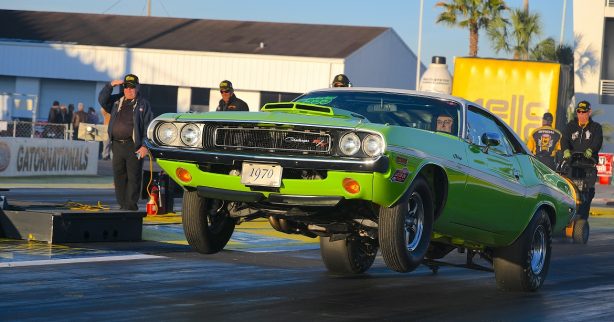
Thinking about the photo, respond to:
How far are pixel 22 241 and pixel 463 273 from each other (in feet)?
14.0

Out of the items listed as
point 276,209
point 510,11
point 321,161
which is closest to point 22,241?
point 276,209

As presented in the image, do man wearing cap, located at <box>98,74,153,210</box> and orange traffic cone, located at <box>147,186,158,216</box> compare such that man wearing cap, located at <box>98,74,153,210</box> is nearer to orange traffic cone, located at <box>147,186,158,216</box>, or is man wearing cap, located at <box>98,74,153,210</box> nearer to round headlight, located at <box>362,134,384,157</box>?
orange traffic cone, located at <box>147,186,158,216</box>

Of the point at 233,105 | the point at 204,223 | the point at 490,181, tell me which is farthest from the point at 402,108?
the point at 233,105

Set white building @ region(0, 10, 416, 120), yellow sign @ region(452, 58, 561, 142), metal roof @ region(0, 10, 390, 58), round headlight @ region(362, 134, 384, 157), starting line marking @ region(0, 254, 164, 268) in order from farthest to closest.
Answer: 1. metal roof @ region(0, 10, 390, 58)
2. white building @ region(0, 10, 416, 120)
3. yellow sign @ region(452, 58, 561, 142)
4. starting line marking @ region(0, 254, 164, 268)
5. round headlight @ region(362, 134, 384, 157)

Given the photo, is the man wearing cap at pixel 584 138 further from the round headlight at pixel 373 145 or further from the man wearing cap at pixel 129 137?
the round headlight at pixel 373 145

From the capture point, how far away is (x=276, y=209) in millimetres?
8531

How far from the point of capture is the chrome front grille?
8.05 metres

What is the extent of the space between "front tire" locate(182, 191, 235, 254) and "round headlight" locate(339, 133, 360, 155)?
138cm

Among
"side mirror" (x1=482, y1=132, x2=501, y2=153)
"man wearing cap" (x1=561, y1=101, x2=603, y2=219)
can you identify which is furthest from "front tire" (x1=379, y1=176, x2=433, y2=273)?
"man wearing cap" (x1=561, y1=101, x2=603, y2=219)

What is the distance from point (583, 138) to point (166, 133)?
961 centimetres

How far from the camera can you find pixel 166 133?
8.64m

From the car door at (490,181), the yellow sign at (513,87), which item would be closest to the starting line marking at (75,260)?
the car door at (490,181)

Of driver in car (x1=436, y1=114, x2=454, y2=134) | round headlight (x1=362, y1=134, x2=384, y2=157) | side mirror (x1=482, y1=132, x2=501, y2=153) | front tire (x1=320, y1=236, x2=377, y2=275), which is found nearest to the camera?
round headlight (x1=362, y1=134, x2=384, y2=157)

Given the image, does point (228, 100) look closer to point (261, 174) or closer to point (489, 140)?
point (489, 140)
